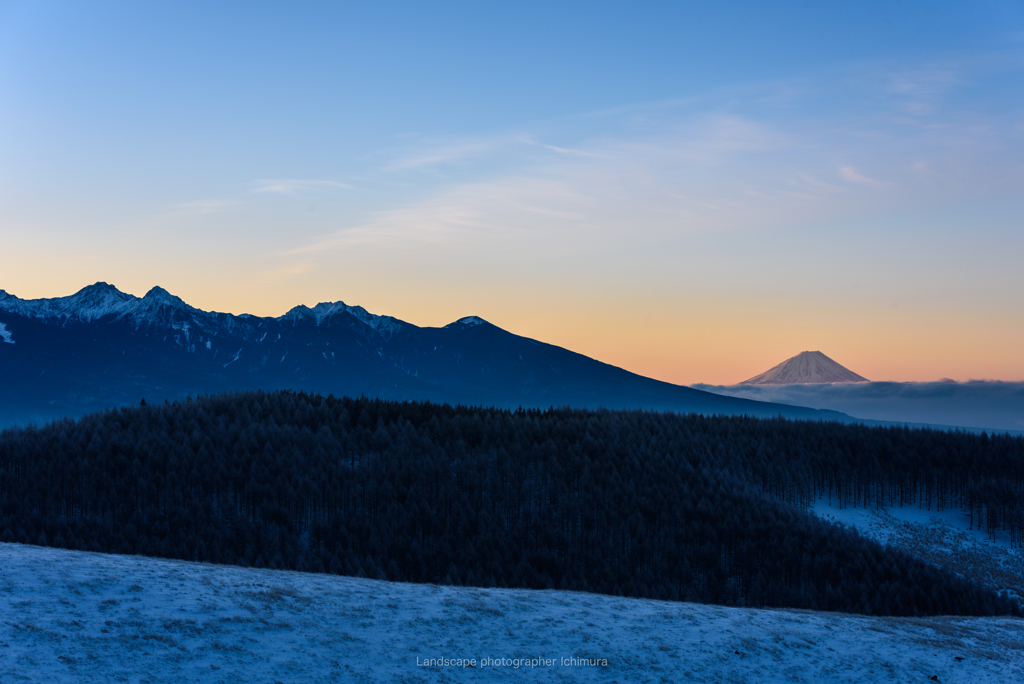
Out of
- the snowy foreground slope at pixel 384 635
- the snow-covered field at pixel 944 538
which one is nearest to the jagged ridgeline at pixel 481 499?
the snow-covered field at pixel 944 538

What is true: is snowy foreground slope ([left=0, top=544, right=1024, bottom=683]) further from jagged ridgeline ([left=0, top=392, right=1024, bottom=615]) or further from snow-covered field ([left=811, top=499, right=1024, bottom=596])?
snow-covered field ([left=811, top=499, right=1024, bottom=596])

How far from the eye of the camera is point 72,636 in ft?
45.5

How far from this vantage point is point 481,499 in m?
56.1

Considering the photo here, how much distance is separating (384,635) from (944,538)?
63.4 m

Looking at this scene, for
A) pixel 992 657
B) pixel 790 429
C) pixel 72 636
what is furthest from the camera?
pixel 790 429

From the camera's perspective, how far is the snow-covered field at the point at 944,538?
55.8 meters

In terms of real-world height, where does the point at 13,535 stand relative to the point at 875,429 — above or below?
below

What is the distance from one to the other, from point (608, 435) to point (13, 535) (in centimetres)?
4696

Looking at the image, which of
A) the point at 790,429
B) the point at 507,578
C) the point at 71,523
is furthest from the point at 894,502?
the point at 71,523

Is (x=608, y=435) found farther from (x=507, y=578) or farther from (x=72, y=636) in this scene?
(x=72, y=636)

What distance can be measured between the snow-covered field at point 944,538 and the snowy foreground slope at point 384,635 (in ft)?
134

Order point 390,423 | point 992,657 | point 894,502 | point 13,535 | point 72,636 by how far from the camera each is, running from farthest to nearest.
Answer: point 894,502 < point 390,423 < point 13,535 < point 992,657 < point 72,636

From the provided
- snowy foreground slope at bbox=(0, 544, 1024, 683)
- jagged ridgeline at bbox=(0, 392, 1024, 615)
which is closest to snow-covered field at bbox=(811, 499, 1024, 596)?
jagged ridgeline at bbox=(0, 392, 1024, 615)

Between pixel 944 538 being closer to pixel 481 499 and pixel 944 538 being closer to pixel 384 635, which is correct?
pixel 481 499
